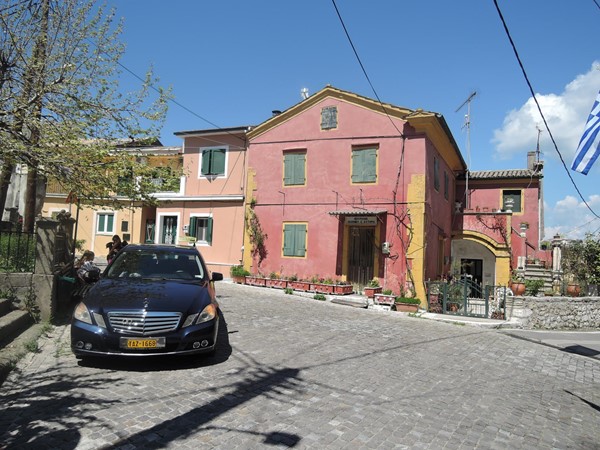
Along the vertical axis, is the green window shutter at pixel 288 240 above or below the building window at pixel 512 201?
below

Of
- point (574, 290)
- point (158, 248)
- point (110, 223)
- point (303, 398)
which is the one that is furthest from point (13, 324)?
point (110, 223)

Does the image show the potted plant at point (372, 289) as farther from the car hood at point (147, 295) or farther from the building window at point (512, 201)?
the building window at point (512, 201)

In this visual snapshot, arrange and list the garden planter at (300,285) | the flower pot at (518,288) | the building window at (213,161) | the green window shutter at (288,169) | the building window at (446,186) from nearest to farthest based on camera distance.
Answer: the flower pot at (518,288) → the garden planter at (300,285) → the green window shutter at (288,169) → the building window at (446,186) → the building window at (213,161)

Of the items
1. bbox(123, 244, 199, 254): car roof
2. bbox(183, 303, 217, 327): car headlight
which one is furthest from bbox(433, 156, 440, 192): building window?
bbox(183, 303, 217, 327): car headlight

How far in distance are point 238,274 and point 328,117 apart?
7232 millimetres

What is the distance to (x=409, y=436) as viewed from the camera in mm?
4047

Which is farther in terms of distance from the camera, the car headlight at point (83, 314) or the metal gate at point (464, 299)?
the metal gate at point (464, 299)

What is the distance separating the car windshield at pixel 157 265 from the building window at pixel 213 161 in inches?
516

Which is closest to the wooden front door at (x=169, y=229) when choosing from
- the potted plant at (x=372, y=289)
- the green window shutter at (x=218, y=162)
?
the green window shutter at (x=218, y=162)

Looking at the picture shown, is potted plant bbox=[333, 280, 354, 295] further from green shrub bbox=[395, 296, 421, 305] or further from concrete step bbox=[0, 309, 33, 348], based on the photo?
concrete step bbox=[0, 309, 33, 348]

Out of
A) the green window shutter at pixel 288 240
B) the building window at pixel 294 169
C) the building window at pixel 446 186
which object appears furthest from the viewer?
the building window at pixel 446 186

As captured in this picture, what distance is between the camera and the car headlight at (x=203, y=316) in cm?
553

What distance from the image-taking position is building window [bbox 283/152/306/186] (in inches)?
680

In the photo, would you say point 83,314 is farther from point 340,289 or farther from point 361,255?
point 361,255
